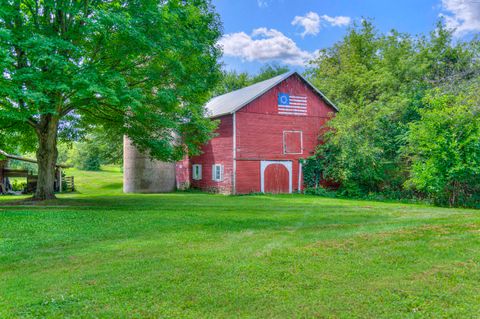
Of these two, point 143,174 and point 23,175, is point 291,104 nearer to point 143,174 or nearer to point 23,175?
point 143,174

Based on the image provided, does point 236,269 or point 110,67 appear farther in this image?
point 110,67

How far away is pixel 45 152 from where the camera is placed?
13555mm

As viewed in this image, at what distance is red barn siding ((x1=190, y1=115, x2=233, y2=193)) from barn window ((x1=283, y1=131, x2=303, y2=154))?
339 centimetres

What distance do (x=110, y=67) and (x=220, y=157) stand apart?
9583mm

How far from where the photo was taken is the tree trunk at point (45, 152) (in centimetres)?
1355

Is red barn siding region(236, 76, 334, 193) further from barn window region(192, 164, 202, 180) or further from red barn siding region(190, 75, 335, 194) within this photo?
barn window region(192, 164, 202, 180)

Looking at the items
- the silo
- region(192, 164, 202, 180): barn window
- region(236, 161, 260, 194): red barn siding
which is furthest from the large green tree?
region(192, 164, 202, 180): barn window

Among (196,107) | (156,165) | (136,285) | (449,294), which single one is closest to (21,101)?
(196,107)

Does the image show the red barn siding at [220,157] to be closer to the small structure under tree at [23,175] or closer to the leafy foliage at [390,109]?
the leafy foliage at [390,109]

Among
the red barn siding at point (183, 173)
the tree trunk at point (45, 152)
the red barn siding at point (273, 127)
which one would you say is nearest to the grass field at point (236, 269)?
the tree trunk at point (45, 152)

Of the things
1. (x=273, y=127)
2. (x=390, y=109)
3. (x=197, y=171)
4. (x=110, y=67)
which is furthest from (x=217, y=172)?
(x=390, y=109)

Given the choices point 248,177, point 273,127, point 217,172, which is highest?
point 273,127

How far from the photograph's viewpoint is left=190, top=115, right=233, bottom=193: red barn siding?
20.0 metres

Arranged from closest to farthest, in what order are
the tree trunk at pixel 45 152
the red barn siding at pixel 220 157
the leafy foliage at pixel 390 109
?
the tree trunk at pixel 45 152
the leafy foliage at pixel 390 109
the red barn siding at pixel 220 157
